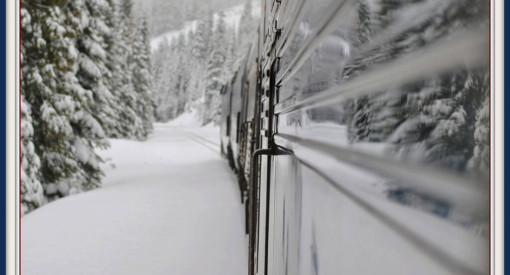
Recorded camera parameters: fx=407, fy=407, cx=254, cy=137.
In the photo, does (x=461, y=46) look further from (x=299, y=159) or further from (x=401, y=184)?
(x=299, y=159)

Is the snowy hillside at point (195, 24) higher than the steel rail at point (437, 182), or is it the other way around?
the snowy hillside at point (195, 24)

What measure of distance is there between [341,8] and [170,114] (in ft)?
278

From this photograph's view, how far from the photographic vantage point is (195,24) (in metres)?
145

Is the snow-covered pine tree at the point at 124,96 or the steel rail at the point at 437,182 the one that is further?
the snow-covered pine tree at the point at 124,96

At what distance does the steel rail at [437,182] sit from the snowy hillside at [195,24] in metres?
117

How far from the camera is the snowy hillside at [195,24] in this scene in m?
127

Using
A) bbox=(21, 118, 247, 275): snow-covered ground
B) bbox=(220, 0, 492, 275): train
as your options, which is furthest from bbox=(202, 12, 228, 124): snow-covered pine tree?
bbox=(220, 0, 492, 275): train

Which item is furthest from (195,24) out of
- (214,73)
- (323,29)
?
(323,29)

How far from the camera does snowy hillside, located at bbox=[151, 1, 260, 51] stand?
415 ft

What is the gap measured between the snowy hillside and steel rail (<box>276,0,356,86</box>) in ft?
379

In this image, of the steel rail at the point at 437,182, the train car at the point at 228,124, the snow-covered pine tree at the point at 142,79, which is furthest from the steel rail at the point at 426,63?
the snow-covered pine tree at the point at 142,79

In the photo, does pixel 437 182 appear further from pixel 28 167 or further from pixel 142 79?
pixel 142 79

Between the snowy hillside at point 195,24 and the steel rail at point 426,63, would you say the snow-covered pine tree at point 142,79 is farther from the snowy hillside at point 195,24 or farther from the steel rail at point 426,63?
the snowy hillside at point 195,24

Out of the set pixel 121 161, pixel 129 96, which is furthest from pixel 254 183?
pixel 129 96
